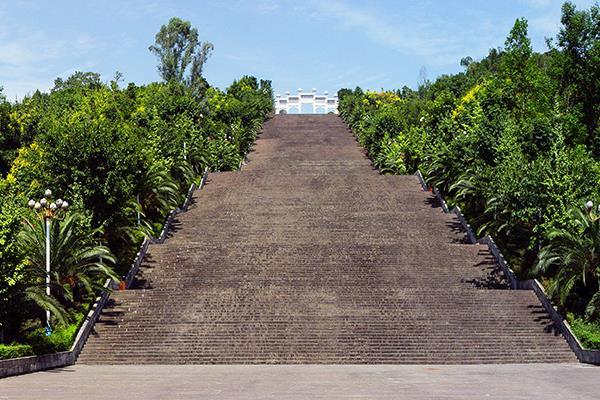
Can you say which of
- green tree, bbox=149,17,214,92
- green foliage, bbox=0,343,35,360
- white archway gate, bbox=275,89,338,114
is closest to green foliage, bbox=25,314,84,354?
green foliage, bbox=0,343,35,360

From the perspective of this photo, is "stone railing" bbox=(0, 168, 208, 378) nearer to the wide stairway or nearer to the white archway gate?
the wide stairway

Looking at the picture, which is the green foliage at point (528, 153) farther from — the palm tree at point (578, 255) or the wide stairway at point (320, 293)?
the wide stairway at point (320, 293)

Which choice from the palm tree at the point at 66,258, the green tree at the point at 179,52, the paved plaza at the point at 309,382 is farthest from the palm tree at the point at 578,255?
the green tree at the point at 179,52

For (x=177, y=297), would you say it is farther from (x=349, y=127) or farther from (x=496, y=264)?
(x=349, y=127)

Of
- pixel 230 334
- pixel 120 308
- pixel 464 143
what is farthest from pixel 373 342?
pixel 464 143

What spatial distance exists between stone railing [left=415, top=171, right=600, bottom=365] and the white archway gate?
236 feet

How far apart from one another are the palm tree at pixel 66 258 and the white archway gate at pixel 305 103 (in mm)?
84238

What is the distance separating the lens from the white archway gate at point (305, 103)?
10938 centimetres

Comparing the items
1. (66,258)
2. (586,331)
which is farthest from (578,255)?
(66,258)

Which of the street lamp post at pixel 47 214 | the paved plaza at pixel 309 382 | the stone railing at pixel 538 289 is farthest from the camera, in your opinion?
the street lamp post at pixel 47 214

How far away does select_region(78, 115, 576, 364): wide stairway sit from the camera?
A: 22672mm

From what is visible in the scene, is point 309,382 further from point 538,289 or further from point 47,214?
point 538,289

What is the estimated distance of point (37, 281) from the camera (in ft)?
78.2

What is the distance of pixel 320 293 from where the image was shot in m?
26.7
